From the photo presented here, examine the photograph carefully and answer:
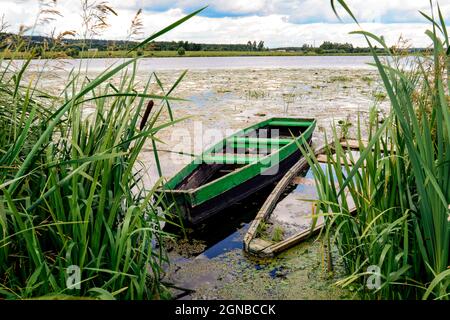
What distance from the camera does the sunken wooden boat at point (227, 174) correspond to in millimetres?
5598

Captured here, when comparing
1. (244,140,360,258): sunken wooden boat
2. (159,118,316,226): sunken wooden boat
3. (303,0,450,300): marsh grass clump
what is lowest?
(244,140,360,258): sunken wooden boat

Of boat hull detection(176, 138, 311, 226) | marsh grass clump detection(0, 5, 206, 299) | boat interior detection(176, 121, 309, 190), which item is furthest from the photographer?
boat interior detection(176, 121, 309, 190)

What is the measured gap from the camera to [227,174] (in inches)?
251

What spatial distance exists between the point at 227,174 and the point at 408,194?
3.94 metres

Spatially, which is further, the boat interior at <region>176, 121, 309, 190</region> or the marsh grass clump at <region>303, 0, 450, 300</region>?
the boat interior at <region>176, 121, 309, 190</region>

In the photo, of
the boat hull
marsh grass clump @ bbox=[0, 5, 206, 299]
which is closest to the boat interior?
the boat hull

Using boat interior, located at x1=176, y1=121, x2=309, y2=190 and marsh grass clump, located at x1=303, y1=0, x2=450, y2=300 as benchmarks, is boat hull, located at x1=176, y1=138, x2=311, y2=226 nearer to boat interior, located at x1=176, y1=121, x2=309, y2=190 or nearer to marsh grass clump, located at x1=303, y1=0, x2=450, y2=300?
boat interior, located at x1=176, y1=121, x2=309, y2=190

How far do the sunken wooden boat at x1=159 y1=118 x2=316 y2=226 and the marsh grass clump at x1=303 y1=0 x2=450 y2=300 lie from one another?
4.43 feet

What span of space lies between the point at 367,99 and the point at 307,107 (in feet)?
12.6

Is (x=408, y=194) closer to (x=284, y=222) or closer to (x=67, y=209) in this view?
(x=67, y=209)

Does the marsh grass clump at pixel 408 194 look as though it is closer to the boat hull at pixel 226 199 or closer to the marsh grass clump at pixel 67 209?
the marsh grass clump at pixel 67 209

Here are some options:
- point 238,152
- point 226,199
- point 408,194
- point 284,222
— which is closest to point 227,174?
point 226,199

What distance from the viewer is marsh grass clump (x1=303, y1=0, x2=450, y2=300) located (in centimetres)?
221

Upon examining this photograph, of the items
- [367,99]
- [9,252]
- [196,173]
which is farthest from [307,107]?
[9,252]
